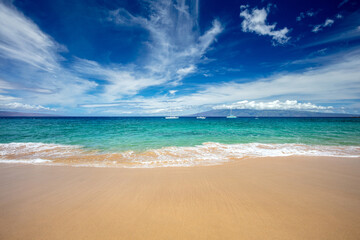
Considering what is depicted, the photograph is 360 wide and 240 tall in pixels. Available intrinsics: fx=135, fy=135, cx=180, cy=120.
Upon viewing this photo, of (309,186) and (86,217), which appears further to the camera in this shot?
(309,186)

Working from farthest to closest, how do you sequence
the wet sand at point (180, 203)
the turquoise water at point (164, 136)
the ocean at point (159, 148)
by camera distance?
the turquoise water at point (164, 136) → the ocean at point (159, 148) → the wet sand at point (180, 203)

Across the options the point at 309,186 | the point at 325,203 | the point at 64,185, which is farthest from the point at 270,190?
the point at 64,185

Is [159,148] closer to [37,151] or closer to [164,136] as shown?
[164,136]

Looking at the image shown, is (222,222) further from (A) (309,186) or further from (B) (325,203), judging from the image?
(A) (309,186)

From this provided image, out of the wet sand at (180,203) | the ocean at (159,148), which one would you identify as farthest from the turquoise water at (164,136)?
the wet sand at (180,203)

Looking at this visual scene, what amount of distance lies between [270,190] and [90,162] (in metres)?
9.22

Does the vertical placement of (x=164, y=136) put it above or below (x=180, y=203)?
below

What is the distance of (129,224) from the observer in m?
3.26

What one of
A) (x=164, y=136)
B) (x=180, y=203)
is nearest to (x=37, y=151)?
(x=164, y=136)

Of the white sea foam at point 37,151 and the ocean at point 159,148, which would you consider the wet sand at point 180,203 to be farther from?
the white sea foam at point 37,151

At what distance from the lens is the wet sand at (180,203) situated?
304 cm

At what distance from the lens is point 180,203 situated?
4117 millimetres

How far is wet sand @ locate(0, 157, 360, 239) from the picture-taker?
9.97ft

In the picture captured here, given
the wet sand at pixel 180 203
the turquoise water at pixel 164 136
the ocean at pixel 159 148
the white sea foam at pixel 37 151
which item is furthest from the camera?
the turquoise water at pixel 164 136
